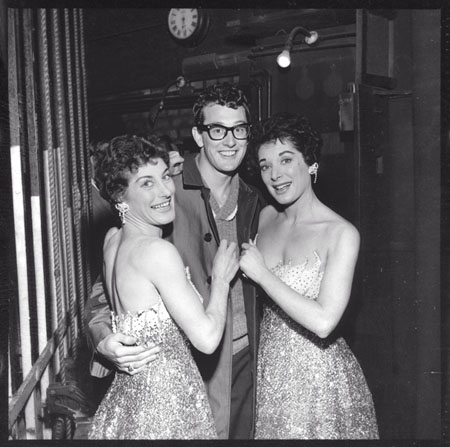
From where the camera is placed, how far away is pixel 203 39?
1.50 m

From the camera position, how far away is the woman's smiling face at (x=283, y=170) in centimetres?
147

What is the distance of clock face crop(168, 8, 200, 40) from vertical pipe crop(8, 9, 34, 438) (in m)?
0.42

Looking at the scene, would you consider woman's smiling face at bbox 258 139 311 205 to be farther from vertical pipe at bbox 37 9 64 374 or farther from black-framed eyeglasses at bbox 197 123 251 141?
vertical pipe at bbox 37 9 64 374

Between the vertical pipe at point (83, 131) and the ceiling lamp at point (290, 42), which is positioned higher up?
the ceiling lamp at point (290, 42)

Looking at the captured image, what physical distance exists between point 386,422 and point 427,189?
27.1 inches

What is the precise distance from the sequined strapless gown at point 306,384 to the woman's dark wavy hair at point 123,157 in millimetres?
487

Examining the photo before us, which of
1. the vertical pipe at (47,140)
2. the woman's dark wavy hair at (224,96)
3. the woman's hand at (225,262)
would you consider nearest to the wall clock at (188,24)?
the woman's dark wavy hair at (224,96)

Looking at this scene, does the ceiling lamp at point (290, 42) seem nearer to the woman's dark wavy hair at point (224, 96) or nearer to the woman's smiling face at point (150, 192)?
the woman's dark wavy hair at point (224, 96)

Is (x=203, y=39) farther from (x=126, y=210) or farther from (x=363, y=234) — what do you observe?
(x=363, y=234)

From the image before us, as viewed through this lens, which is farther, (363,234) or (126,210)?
(363,234)

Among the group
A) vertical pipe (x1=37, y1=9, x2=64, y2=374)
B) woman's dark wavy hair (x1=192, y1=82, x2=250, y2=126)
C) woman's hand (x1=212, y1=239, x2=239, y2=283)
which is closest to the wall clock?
woman's dark wavy hair (x1=192, y1=82, x2=250, y2=126)

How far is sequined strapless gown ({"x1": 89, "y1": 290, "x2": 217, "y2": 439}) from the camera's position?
1270 millimetres

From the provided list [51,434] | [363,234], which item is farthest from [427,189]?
[51,434]

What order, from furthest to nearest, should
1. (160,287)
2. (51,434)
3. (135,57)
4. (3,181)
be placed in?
(135,57) < (51,434) < (3,181) < (160,287)
